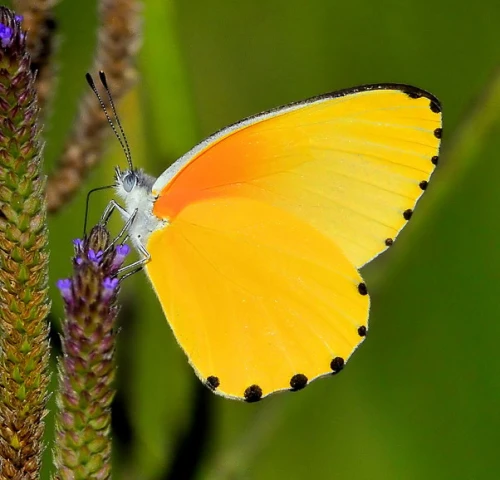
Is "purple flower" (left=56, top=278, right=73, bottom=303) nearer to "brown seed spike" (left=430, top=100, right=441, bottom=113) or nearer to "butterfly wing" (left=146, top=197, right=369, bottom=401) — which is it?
"butterfly wing" (left=146, top=197, right=369, bottom=401)

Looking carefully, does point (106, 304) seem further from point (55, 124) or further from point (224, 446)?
point (55, 124)

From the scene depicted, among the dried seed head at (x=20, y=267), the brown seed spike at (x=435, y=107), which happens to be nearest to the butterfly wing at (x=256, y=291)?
the brown seed spike at (x=435, y=107)

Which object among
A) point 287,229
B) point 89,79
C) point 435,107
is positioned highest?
point 89,79

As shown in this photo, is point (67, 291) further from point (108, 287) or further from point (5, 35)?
point (5, 35)

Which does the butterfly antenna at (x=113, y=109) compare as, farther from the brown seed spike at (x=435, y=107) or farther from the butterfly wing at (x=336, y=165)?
the brown seed spike at (x=435, y=107)

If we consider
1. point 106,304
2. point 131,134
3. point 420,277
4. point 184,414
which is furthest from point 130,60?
point 420,277

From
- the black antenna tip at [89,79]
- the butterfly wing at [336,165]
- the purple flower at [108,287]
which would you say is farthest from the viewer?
the butterfly wing at [336,165]

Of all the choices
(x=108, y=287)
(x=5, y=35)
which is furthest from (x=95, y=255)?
(x=5, y=35)
